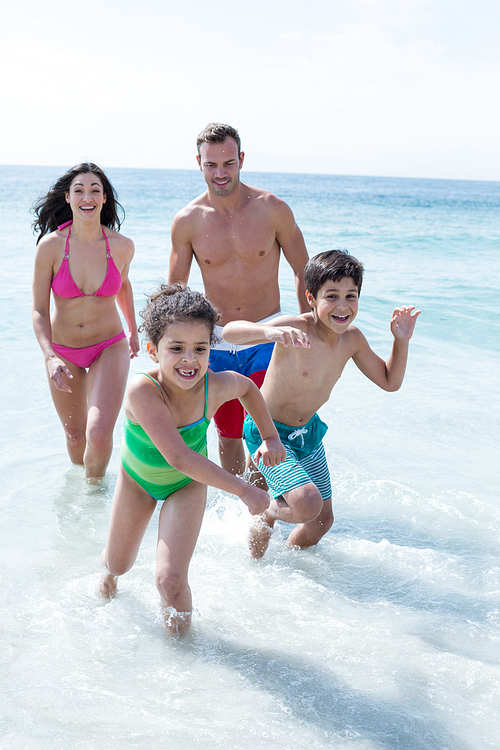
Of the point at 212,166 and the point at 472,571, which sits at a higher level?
the point at 212,166

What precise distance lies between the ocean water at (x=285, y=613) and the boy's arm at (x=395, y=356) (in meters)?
1.01

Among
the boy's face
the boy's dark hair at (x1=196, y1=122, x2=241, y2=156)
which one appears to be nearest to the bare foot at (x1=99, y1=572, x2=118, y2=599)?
the boy's face

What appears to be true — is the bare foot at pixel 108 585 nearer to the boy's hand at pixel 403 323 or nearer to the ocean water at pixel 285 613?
the ocean water at pixel 285 613

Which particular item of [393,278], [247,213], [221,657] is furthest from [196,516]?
[393,278]

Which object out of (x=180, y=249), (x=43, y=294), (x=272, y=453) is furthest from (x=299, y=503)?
(x=43, y=294)

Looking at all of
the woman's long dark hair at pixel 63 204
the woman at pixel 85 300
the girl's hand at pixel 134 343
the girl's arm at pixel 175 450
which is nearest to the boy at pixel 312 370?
the girl's arm at pixel 175 450

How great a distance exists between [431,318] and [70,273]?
311 inches

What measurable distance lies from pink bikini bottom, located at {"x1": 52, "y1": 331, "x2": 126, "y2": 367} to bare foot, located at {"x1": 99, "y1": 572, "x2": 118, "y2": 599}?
5.74ft

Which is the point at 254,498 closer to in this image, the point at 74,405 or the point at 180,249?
the point at 180,249

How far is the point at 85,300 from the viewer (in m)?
4.64

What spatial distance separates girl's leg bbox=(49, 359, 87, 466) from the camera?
4770 mm

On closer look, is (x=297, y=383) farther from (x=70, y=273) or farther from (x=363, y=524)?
(x=70, y=273)

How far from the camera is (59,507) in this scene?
4465 mm

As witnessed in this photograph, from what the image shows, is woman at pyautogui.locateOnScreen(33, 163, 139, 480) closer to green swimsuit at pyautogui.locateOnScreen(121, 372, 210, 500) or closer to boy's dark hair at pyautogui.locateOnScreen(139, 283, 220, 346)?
green swimsuit at pyautogui.locateOnScreen(121, 372, 210, 500)
